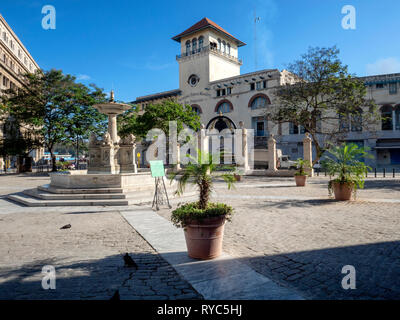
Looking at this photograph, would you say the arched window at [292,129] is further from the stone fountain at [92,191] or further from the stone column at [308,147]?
the stone fountain at [92,191]

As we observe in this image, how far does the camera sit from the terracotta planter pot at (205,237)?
4672 mm

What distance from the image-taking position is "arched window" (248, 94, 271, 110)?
138 feet

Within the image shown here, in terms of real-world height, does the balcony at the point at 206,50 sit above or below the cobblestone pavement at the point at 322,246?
above

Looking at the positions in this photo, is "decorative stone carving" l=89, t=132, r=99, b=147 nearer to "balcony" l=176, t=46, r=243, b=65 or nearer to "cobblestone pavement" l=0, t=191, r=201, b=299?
"cobblestone pavement" l=0, t=191, r=201, b=299

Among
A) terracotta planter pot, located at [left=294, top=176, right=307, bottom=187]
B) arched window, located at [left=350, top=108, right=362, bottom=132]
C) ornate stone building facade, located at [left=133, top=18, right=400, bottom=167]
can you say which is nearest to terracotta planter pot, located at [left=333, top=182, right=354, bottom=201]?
terracotta planter pot, located at [left=294, top=176, right=307, bottom=187]

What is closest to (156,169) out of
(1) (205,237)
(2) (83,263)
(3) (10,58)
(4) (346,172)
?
(2) (83,263)

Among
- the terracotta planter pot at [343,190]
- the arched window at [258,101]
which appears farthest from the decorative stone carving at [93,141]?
the arched window at [258,101]

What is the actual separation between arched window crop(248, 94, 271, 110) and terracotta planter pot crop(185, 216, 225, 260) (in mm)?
39354

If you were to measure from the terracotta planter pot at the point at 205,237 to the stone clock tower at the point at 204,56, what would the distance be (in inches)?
1811

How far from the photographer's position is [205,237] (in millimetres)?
4719

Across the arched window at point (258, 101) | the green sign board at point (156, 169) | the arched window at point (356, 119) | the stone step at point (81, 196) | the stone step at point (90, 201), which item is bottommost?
the stone step at point (90, 201)

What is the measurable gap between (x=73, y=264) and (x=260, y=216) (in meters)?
5.52

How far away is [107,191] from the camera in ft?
38.3

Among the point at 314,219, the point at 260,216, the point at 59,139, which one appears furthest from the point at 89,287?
the point at 59,139
